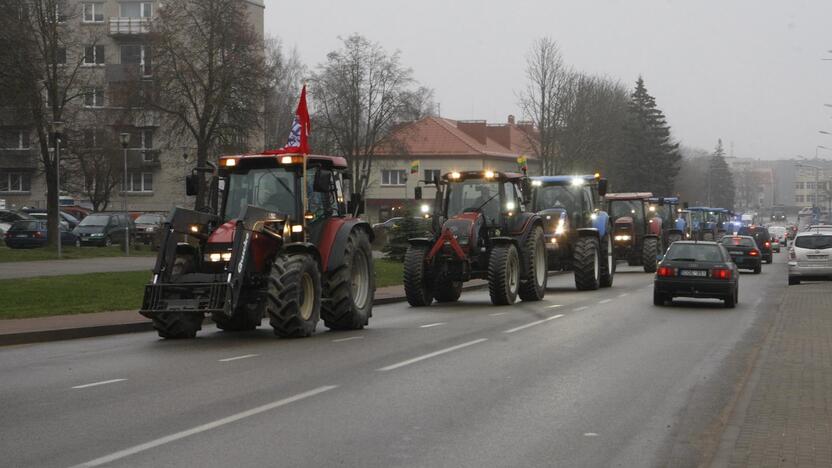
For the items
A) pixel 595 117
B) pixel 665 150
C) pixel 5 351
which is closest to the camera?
pixel 5 351

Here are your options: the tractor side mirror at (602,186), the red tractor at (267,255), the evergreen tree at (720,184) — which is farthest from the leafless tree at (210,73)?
the evergreen tree at (720,184)

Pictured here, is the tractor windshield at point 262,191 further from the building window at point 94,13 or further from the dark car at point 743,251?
the building window at point 94,13

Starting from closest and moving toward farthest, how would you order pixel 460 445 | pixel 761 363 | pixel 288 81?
pixel 460 445 < pixel 761 363 < pixel 288 81

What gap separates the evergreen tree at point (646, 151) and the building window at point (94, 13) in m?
46.6

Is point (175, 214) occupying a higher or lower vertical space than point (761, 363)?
higher

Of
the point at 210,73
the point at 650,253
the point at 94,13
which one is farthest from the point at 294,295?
the point at 94,13

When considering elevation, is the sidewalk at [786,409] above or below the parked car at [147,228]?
below

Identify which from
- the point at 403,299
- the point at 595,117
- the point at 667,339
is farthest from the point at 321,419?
the point at 595,117

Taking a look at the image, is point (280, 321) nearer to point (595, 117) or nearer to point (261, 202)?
point (261, 202)

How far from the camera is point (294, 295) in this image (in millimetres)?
16156

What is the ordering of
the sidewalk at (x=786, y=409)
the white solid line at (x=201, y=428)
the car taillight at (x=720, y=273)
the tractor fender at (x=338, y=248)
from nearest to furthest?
the white solid line at (x=201, y=428) < the sidewalk at (x=786, y=409) < the tractor fender at (x=338, y=248) < the car taillight at (x=720, y=273)

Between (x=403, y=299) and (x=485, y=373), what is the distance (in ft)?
51.6

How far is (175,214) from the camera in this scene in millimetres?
16562

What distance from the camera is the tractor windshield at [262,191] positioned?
1767 centimetres
